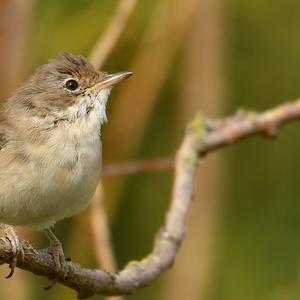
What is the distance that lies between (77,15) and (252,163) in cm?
153

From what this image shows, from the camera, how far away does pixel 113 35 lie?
498 cm

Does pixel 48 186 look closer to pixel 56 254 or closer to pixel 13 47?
pixel 56 254

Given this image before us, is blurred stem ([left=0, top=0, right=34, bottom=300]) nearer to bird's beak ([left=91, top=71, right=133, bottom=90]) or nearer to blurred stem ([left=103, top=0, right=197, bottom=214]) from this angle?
blurred stem ([left=103, top=0, right=197, bottom=214])

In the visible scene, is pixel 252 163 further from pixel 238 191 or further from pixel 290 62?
pixel 290 62

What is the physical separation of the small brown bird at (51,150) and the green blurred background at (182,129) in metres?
1.15

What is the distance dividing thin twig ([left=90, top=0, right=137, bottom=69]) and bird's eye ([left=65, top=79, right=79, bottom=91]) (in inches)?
24.4

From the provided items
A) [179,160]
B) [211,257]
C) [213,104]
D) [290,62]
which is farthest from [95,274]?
[290,62]

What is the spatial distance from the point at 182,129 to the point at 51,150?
7.22 feet

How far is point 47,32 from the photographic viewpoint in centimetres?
567

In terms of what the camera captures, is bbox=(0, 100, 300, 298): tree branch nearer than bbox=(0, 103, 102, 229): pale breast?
Yes

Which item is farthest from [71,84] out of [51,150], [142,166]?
[142,166]

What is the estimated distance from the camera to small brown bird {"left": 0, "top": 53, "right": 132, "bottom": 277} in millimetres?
3605

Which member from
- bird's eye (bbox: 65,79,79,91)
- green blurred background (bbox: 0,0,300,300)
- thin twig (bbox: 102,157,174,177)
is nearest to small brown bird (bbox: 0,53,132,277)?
bird's eye (bbox: 65,79,79,91)

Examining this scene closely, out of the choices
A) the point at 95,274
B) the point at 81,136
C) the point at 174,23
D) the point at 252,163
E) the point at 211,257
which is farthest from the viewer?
the point at 252,163
